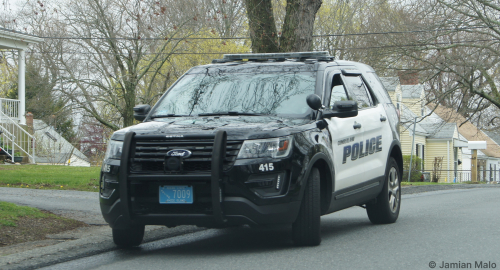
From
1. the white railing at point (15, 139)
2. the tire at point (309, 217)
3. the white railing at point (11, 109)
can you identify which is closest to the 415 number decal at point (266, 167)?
the tire at point (309, 217)

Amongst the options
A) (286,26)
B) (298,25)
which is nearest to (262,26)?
(286,26)

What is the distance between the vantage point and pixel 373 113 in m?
8.11

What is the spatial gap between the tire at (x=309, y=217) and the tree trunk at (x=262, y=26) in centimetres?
776

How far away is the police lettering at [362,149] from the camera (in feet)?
23.8

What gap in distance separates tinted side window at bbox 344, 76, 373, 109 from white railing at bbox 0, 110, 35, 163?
17.6m

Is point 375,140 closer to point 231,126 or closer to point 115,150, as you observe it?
point 231,126

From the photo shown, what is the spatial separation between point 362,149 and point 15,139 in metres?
19.7

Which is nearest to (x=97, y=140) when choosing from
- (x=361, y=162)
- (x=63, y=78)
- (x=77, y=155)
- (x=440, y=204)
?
(x=77, y=155)

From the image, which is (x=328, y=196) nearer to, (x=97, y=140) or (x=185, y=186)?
(x=185, y=186)

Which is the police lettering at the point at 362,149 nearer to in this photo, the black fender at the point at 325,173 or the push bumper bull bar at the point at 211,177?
the black fender at the point at 325,173

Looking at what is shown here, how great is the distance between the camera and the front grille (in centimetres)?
576

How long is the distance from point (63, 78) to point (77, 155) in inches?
323

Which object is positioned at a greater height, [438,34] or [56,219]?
[438,34]

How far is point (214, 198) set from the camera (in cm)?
565
